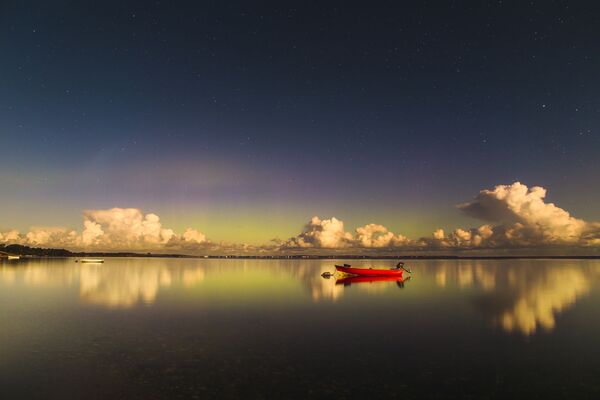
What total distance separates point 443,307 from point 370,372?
3519 centimetres

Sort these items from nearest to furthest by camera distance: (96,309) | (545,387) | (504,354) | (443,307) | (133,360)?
(545,387)
(133,360)
(504,354)
(96,309)
(443,307)

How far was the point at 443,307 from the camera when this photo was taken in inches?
2165

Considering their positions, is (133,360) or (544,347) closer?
(133,360)

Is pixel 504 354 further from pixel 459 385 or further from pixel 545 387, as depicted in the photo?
pixel 459 385

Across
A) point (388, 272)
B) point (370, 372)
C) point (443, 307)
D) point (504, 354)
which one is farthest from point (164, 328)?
point (388, 272)

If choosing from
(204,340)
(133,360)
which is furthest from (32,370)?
(204,340)

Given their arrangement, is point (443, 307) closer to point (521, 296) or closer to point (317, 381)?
point (521, 296)

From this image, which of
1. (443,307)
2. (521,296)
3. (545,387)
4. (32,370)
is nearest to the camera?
(545,387)

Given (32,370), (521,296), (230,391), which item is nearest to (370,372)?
(230,391)

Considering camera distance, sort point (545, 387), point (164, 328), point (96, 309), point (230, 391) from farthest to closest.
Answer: point (96, 309) < point (164, 328) < point (545, 387) < point (230, 391)

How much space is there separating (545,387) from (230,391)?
1699 cm

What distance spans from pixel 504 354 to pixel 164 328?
28.9 meters

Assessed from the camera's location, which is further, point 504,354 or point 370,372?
point 504,354

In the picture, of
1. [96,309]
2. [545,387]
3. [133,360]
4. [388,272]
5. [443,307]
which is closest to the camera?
[545,387]
